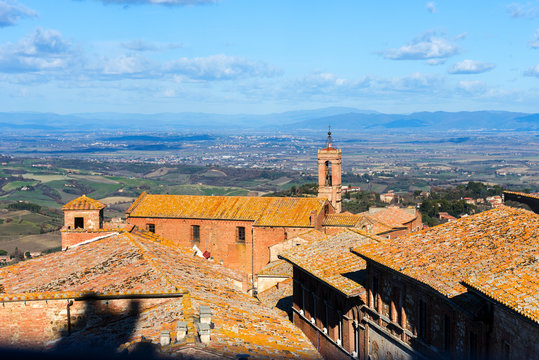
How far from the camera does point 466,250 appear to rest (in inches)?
509

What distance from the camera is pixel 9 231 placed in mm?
63969

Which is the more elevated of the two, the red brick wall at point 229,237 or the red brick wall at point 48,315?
the red brick wall at point 48,315

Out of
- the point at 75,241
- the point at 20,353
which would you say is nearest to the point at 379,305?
the point at 75,241

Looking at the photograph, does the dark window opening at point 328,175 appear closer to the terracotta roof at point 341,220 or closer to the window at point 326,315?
the terracotta roof at point 341,220

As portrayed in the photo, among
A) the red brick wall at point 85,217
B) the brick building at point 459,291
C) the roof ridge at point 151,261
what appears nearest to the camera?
the brick building at point 459,291

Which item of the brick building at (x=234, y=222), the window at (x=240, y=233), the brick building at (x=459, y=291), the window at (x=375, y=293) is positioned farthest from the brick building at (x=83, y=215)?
the window at (x=240, y=233)

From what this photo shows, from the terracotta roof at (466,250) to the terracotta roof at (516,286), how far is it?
4 cm

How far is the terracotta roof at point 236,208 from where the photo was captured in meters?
35.7

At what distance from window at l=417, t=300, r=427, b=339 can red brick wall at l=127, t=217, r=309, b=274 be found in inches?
839

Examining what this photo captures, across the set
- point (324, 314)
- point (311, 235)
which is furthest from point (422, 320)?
point (311, 235)

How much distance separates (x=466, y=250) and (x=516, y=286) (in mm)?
3145

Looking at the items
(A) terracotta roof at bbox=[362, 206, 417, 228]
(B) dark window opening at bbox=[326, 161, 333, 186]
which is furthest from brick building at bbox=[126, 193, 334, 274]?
(B) dark window opening at bbox=[326, 161, 333, 186]

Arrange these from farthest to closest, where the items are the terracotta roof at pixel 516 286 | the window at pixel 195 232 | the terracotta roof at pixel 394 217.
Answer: the terracotta roof at pixel 394 217 → the window at pixel 195 232 → the terracotta roof at pixel 516 286

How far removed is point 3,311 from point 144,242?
19.7 ft
